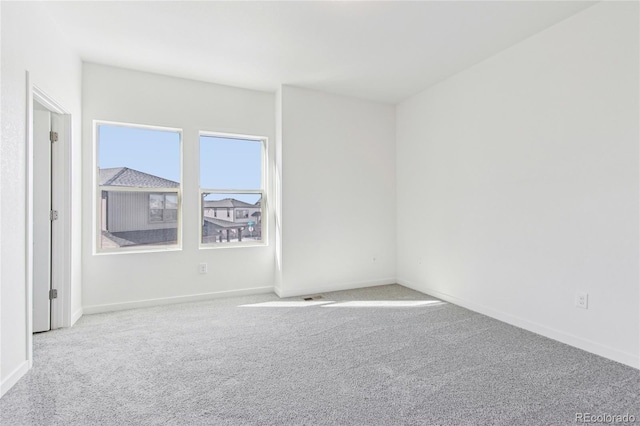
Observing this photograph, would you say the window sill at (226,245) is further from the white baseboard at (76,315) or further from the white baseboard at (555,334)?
the white baseboard at (555,334)

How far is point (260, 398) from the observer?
1.88m

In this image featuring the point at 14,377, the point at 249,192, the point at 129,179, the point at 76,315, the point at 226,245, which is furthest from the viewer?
the point at 249,192

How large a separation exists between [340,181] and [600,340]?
3.04 m

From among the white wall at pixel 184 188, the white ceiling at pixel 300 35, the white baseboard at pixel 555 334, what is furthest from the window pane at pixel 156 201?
the white baseboard at pixel 555 334

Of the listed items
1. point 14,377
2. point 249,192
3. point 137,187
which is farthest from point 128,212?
point 14,377

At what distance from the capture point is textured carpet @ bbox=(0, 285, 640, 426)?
1.74 metres

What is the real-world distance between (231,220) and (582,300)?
368cm

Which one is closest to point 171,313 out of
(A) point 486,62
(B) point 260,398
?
(B) point 260,398

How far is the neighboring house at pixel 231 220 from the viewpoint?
4.00 m

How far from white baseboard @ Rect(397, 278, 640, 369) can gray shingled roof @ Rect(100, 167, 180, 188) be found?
3652mm

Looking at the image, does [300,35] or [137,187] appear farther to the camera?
[137,187]

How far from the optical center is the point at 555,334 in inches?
106

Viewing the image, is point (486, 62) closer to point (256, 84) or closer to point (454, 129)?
point (454, 129)

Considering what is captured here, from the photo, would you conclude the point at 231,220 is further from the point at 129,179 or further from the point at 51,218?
the point at 51,218
